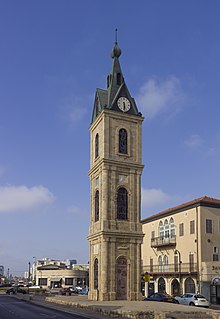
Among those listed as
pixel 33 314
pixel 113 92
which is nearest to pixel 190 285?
pixel 113 92

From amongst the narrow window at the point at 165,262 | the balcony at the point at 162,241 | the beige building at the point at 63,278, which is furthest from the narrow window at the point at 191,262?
the beige building at the point at 63,278

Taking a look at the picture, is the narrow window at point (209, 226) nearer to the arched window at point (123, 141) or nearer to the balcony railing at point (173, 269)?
the balcony railing at point (173, 269)

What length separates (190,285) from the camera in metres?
58.0

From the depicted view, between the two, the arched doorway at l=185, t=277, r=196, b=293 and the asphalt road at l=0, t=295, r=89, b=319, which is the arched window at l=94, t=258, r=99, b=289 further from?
the arched doorway at l=185, t=277, r=196, b=293

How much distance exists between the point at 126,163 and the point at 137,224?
642cm

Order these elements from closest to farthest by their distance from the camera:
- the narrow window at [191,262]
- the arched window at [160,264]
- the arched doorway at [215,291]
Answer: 1. the arched doorway at [215,291]
2. the narrow window at [191,262]
3. the arched window at [160,264]

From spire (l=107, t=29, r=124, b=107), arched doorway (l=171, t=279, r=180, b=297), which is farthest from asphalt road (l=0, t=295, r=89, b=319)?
arched doorway (l=171, t=279, r=180, b=297)

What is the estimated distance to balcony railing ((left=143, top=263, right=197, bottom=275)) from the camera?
2272 inches

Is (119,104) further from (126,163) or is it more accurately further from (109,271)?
(109,271)

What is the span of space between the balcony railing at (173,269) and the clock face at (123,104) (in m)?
23.0

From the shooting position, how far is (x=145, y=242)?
7312 cm

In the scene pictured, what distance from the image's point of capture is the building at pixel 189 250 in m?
55.0

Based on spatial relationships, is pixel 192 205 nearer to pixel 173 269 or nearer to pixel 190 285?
pixel 173 269

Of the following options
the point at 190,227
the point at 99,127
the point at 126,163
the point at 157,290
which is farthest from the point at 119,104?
the point at 157,290
